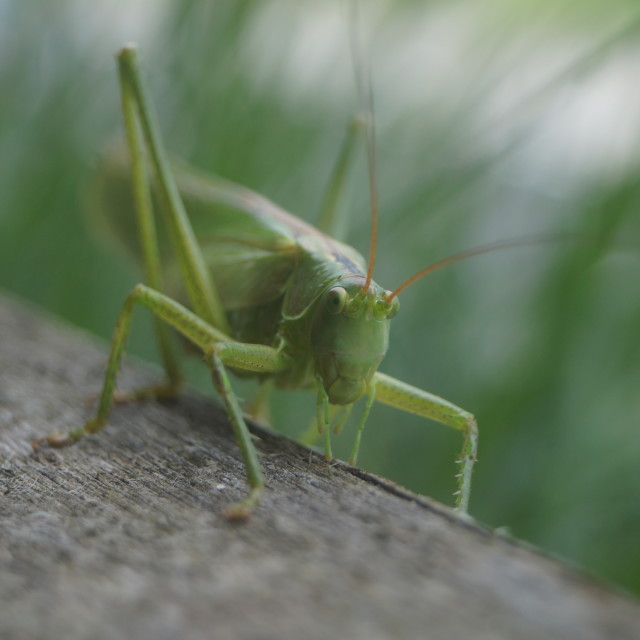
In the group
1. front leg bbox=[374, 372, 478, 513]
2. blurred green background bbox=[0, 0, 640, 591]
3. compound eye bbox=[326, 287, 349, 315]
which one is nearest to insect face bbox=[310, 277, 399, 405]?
compound eye bbox=[326, 287, 349, 315]

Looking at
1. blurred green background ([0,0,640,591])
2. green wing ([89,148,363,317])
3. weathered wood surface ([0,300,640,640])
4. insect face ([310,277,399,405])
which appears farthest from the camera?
blurred green background ([0,0,640,591])

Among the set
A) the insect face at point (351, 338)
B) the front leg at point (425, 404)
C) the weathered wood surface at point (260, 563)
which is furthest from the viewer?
the front leg at point (425, 404)

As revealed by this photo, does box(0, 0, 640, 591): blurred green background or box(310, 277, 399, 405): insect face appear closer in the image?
box(310, 277, 399, 405): insect face

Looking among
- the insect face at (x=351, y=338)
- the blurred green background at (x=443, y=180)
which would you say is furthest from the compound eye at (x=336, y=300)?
the blurred green background at (x=443, y=180)

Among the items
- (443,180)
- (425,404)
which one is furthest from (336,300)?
(443,180)

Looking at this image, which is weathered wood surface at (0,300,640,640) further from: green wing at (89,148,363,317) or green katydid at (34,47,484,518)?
green wing at (89,148,363,317)

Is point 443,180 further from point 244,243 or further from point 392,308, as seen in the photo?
point 392,308

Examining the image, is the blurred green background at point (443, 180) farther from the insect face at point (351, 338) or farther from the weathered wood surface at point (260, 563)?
the weathered wood surface at point (260, 563)

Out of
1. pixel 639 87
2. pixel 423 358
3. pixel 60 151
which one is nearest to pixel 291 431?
pixel 423 358
